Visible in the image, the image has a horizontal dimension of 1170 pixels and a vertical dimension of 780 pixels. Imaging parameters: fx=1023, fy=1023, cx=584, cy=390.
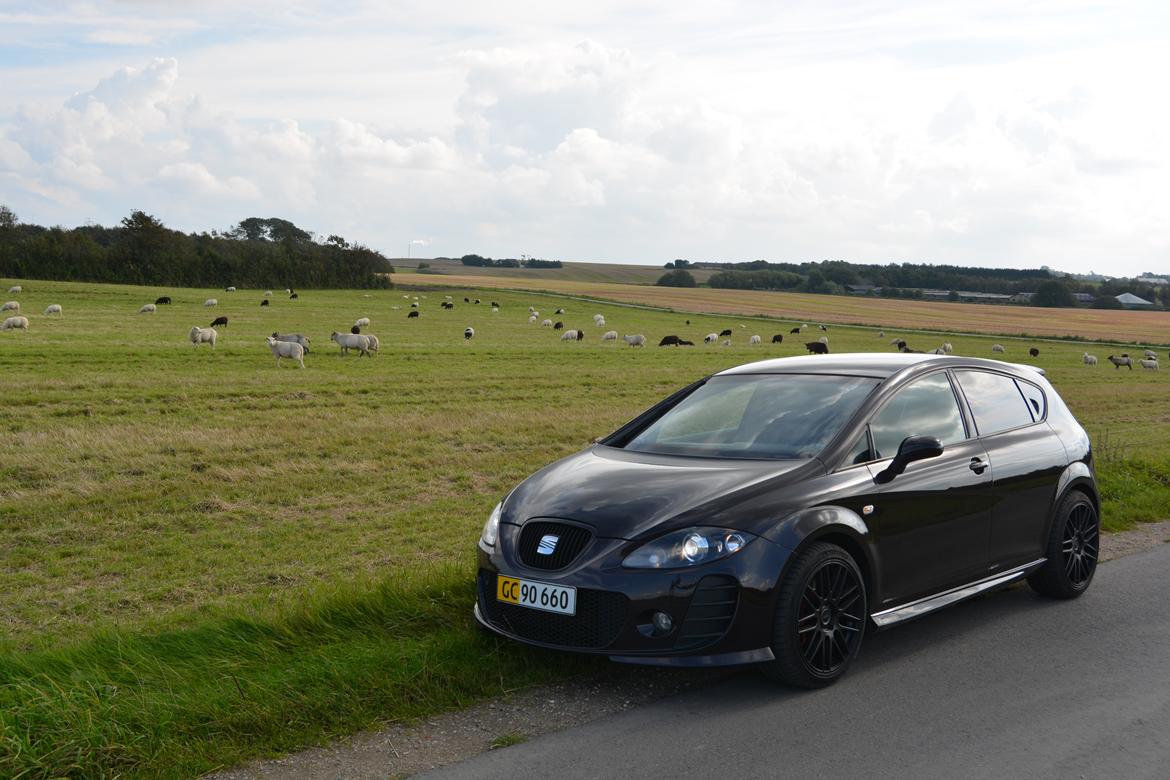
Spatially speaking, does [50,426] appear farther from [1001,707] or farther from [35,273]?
[35,273]

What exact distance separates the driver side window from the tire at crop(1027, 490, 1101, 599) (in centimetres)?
123

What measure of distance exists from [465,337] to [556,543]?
42.5 m

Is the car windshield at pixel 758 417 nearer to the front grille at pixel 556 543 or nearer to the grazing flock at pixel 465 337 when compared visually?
the front grille at pixel 556 543

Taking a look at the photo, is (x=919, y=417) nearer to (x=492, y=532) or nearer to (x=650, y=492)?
(x=650, y=492)

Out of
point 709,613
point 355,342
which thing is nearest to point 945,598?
point 709,613

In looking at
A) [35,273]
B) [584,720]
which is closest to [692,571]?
[584,720]

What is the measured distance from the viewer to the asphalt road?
4.42 m

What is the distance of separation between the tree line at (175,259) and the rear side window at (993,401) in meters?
91.1

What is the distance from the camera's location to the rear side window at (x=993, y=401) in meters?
7.11

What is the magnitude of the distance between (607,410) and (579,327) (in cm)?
4119

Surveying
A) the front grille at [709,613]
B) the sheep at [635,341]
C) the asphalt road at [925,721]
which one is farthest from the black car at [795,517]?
the sheep at [635,341]

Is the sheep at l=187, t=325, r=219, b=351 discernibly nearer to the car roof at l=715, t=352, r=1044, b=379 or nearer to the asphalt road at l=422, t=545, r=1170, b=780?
the car roof at l=715, t=352, r=1044, b=379

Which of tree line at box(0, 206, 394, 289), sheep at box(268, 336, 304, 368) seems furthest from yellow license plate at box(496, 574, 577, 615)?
tree line at box(0, 206, 394, 289)

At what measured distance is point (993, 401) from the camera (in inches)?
288
